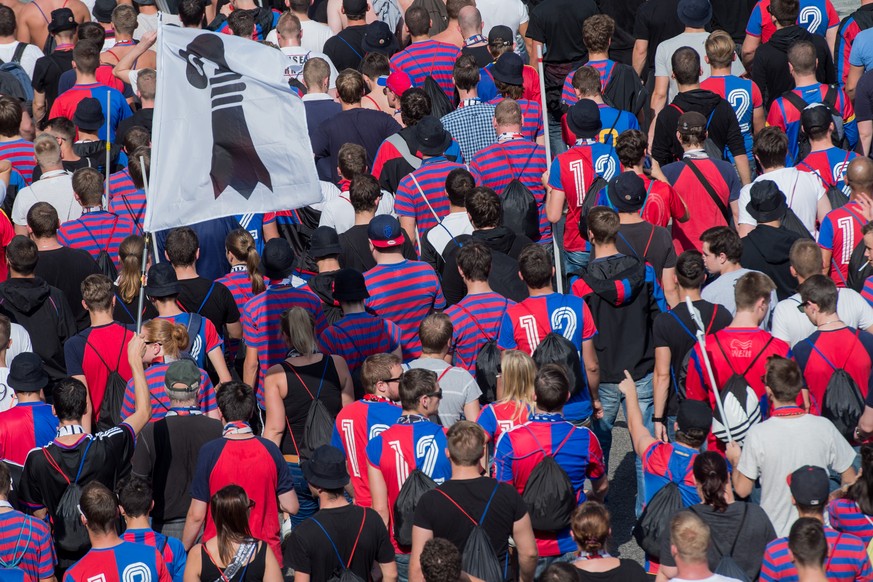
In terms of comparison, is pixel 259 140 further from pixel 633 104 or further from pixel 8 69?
pixel 8 69

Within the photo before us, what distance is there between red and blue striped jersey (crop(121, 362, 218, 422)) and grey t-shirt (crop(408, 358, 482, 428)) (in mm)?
1289

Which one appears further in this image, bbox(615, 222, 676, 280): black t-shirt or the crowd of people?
bbox(615, 222, 676, 280): black t-shirt

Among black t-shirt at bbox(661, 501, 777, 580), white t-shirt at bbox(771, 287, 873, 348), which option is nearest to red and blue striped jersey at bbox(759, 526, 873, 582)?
black t-shirt at bbox(661, 501, 777, 580)

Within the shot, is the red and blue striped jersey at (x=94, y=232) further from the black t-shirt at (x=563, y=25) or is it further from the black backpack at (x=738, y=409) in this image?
the black backpack at (x=738, y=409)

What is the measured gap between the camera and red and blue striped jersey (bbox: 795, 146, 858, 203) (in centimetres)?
1098

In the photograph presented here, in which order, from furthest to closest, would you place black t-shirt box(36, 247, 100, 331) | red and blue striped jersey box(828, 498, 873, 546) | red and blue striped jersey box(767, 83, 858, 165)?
red and blue striped jersey box(767, 83, 858, 165)
black t-shirt box(36, 247, 100, 331)
red and blue striped jersey box(828, 498, 873, 546)

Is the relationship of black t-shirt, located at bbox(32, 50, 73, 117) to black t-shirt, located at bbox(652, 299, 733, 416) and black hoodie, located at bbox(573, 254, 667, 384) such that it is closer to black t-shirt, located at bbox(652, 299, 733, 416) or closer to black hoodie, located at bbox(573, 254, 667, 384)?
black hoodie, located at bbox(573, 254, 667, 384)

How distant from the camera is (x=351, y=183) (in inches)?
418

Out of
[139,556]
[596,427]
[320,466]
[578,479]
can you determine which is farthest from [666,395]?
[139,556]

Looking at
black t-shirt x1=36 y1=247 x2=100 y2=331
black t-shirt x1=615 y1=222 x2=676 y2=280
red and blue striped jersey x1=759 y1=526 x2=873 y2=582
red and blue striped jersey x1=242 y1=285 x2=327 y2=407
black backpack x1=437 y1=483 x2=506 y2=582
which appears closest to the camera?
red and blue striped jersey x1=759 y1=526 x2=873 y2=582

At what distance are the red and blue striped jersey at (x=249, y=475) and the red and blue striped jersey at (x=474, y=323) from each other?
161 centimetres

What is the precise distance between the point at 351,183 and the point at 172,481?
3.06 meters

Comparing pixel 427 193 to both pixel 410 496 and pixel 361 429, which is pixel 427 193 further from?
pixel 410 496

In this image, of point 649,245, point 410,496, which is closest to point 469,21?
point 649,245
